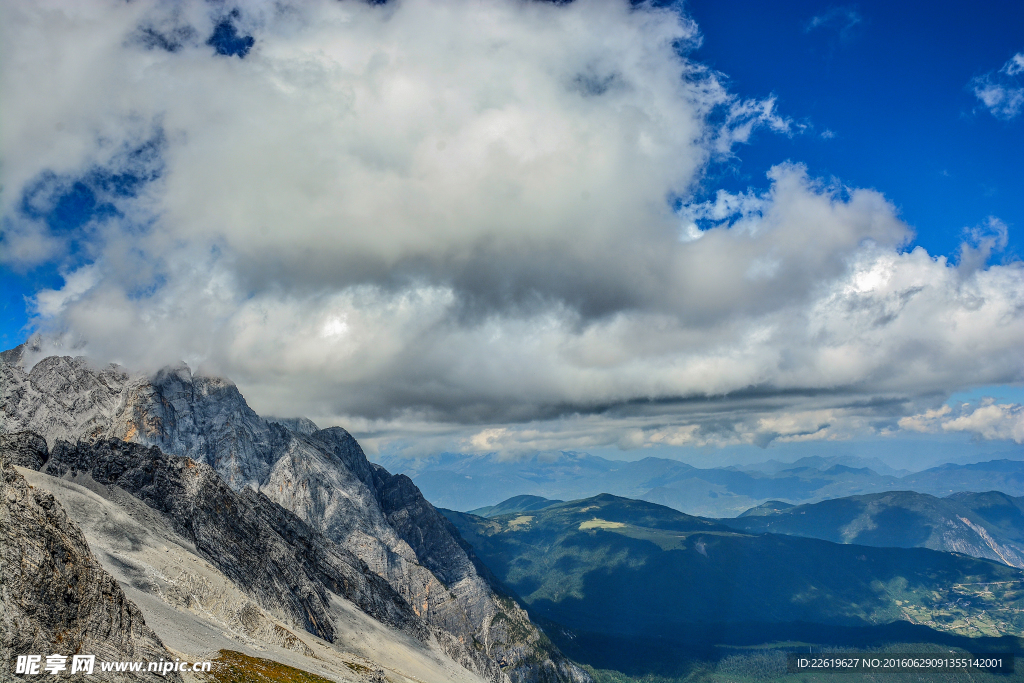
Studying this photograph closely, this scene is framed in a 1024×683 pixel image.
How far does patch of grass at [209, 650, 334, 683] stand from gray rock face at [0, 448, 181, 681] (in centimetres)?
1416

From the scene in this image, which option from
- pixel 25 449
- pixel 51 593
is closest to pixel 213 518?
pixel 25 449

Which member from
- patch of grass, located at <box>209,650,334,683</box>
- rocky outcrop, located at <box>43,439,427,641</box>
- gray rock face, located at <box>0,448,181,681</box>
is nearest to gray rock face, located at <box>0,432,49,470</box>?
rocky outcrop, located at <box>43,439,427,641</box>

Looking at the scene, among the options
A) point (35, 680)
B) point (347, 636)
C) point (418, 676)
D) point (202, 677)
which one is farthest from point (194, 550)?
point (35, 680)

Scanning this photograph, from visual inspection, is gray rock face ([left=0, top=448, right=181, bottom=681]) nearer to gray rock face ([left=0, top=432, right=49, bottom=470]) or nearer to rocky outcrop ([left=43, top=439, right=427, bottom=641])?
rocky outcrop ([left=43, top=439, right=427, bottom=641])

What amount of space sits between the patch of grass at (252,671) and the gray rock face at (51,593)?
14.2 meters

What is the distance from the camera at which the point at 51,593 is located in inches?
1745

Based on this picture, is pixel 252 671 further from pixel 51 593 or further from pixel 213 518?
pixel 213 518

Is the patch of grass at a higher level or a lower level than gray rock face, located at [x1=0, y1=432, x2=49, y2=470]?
lower

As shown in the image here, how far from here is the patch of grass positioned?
65000mm

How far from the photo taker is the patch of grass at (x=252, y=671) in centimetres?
6500

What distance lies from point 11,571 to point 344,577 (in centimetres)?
16799

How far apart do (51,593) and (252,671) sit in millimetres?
34858

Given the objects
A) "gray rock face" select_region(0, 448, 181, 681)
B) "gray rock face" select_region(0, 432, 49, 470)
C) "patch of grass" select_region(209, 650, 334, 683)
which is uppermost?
"gray rock face" select_region(0, 432, 49, 470)

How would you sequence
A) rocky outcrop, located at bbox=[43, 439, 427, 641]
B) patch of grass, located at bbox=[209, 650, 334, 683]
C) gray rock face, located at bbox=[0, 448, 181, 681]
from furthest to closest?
rocky outcrop, located at bbox=[43, 439, 427, 641]
patch of grass, located at bbox=[209, 650, 334, 683]
gray rock face, located at bbox=[0, 448, 181, 681]
